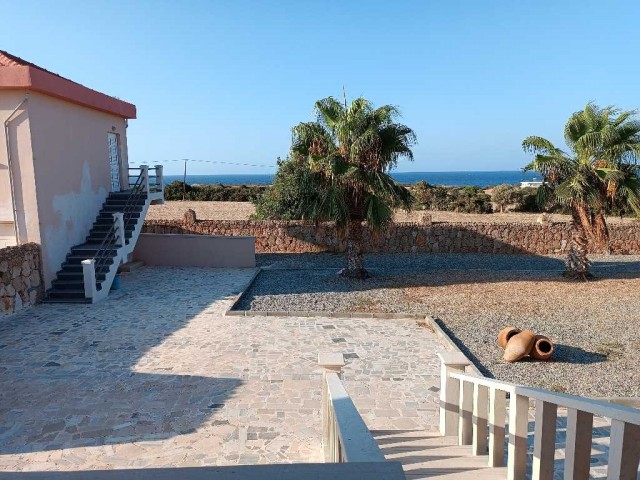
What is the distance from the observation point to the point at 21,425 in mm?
5344

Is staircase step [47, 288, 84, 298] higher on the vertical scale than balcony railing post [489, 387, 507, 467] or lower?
lower

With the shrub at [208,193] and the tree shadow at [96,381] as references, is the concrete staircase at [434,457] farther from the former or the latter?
the shrub at [208,193]

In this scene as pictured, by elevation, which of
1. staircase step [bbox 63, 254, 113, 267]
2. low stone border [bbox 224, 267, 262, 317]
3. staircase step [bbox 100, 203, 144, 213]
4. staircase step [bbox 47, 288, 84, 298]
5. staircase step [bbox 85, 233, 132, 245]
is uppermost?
staircase step [bbox 100, 203, 144, 213]

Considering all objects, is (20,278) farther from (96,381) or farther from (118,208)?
(96,381)

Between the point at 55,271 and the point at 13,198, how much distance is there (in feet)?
6.62

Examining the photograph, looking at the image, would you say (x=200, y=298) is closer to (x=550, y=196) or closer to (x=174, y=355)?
(x=174, y=355)

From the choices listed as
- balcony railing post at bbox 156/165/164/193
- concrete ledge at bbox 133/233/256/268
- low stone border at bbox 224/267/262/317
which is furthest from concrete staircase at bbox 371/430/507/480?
balcony railing post at bbox 156/165/164/193

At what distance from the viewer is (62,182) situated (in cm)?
1187

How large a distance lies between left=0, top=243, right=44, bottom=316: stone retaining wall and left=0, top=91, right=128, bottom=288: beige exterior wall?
0.93ft

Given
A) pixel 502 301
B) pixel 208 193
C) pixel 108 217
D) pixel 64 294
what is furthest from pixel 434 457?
pixel 208 193

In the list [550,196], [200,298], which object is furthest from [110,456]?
[550,196]

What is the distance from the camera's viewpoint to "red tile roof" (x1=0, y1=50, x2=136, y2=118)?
1027cm

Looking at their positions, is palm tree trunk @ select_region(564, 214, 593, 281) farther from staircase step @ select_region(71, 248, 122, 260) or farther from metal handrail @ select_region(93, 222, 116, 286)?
metal handrail @ select_region(93, 222, 116, 286)

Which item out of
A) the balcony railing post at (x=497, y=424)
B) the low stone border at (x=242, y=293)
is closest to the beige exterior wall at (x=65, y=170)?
the low stone border at (x=242, y=293)
